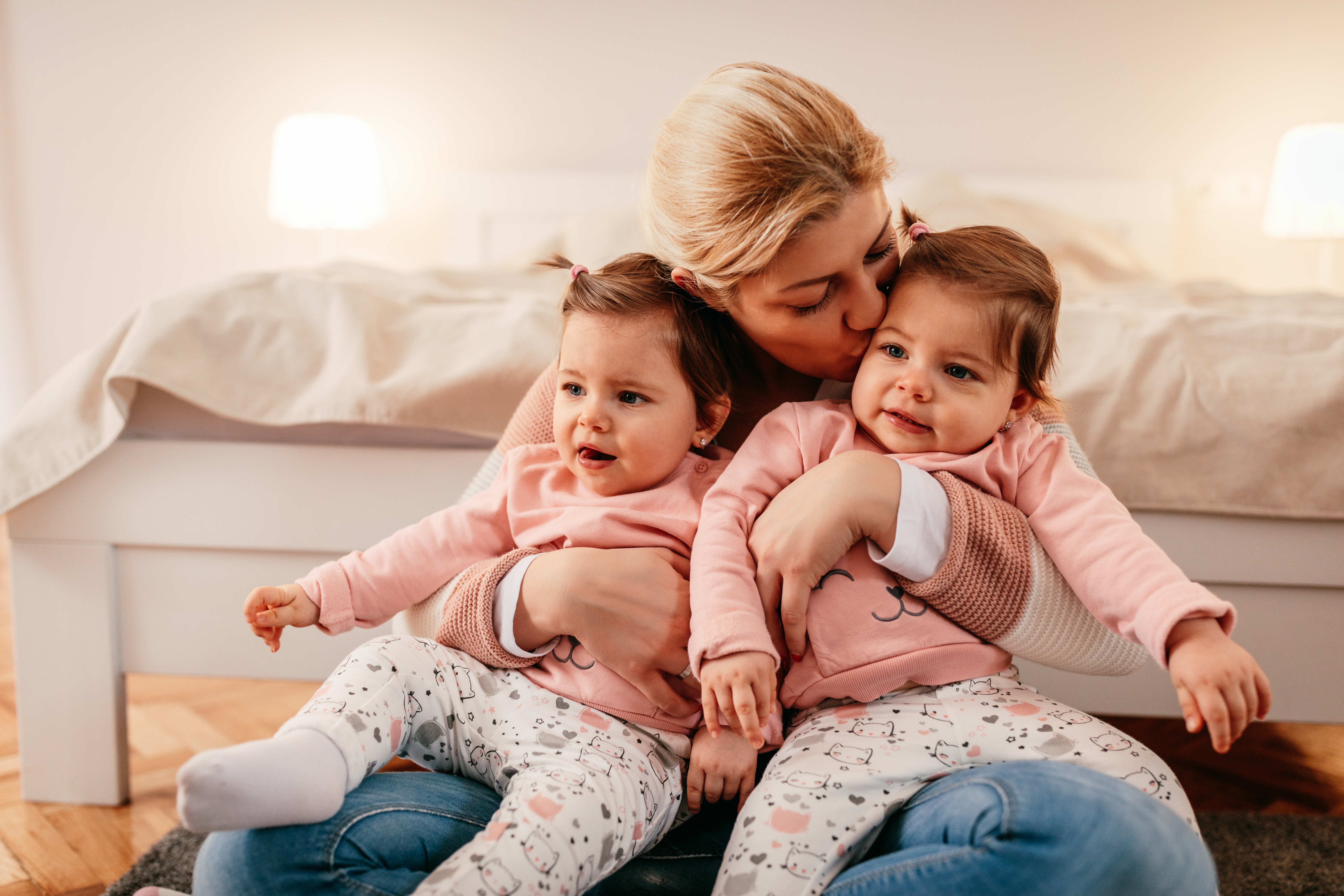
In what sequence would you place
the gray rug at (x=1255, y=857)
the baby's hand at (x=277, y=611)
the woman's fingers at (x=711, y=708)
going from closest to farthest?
the woman's fingers at (x=711, y=708) → the baby's hand at (x=277, y=611) → the gray rug at (x=1255, y=857)

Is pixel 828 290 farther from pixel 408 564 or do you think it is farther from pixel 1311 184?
pixel 1311 184

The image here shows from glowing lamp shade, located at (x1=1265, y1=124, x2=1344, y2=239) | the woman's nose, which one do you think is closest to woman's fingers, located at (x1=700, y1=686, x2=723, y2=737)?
the woman's nose

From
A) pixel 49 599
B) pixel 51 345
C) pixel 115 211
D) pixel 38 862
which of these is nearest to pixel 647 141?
pixel 115 211

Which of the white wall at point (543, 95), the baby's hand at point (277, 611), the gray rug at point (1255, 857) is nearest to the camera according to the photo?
the baby's hand at point (277, 611)

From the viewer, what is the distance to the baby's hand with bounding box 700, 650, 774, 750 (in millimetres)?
617

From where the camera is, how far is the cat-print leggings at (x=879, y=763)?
1.98 feet

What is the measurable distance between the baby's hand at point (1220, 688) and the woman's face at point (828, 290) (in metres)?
0.33

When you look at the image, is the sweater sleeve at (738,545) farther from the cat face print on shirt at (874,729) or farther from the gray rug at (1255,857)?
the gray rug at (1255,857)

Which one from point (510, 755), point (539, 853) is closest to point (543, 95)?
point (510, 755)

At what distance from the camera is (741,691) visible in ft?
2.03

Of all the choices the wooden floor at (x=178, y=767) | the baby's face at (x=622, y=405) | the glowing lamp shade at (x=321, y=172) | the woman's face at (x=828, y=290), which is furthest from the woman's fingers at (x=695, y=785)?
the glowing lamp shade at (x=321, y=172)

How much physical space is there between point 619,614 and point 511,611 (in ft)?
0.28

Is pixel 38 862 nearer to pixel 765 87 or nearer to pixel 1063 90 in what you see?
pixel 765 87

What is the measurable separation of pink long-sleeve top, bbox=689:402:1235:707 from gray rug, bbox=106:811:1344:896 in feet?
1.69
